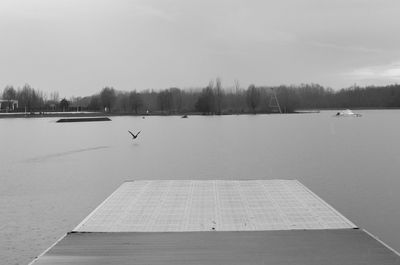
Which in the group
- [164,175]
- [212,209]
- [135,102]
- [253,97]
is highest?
[253,97]

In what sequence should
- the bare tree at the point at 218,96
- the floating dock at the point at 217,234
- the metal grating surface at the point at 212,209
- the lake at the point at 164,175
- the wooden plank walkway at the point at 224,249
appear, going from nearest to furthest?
the wooden plank walkway at the point at 224,249
the floating dock at the point at 217,234
the metal grating surface at the point at 212,209
the lake at the point at 164,175
the bare tree at the point at 218,96

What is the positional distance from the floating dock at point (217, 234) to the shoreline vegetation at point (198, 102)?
76.2 metres

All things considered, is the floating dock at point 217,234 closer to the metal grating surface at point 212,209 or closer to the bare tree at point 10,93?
the metal grating surface at point 212,209

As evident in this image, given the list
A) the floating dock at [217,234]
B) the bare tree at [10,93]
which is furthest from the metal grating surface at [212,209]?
the bare tree at [10,93]

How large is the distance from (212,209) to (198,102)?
80.7 meters

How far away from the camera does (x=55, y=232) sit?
6492 millimetres

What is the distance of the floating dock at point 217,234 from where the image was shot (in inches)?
189

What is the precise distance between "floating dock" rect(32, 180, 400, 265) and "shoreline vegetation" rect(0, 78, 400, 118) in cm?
7622

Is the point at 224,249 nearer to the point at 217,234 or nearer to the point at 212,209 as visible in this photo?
the point at 217,234

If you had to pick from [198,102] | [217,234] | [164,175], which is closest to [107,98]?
[198,102]

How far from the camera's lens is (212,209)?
726 centimetres

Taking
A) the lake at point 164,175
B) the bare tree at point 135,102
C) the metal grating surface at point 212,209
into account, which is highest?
the bare tree at point 135,102

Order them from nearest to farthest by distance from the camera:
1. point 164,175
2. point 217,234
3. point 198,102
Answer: point 217,234 < point 164,175 < point 198,102

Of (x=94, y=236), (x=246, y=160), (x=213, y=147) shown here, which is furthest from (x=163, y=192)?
(x=213, y=147)
